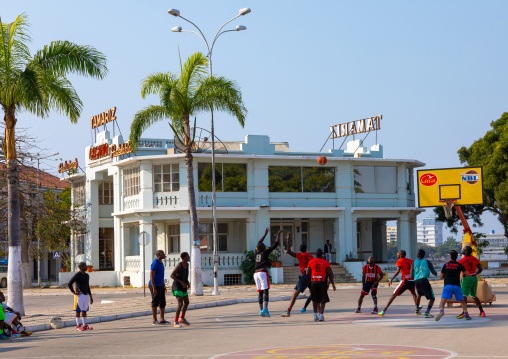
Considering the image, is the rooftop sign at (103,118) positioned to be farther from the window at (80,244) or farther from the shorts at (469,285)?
the shorts at (469,285)

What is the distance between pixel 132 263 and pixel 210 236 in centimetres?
479

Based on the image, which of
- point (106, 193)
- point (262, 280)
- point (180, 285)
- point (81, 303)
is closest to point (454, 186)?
point (262, 280)

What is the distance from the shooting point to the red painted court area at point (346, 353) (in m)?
11.3

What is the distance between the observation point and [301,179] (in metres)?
42.2

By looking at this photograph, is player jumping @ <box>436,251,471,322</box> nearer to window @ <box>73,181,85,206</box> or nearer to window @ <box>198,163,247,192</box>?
window @ <box>198,163,247,192</box>

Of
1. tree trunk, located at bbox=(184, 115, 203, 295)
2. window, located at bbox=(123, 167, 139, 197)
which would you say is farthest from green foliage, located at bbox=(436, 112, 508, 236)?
tree trunk, located at bbox=(184, 115, 203, 295)

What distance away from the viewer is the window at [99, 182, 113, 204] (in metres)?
48.3

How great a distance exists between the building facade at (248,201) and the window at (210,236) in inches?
2.3

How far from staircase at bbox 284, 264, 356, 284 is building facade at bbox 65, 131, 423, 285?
3.66 feet

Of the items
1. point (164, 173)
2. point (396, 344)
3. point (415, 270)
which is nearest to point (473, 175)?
point (415, 270)

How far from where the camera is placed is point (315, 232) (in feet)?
148

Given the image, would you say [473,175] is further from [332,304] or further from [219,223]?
[219,223]

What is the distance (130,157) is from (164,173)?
253 centimetres

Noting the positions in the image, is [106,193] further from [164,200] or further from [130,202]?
[164,200]
